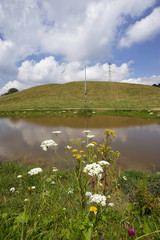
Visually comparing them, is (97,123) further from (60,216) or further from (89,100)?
(89,100)

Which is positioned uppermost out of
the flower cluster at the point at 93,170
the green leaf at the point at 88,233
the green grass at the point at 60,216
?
the flower cluster at the point at 93,170

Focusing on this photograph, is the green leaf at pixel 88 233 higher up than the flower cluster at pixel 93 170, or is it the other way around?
the flower cluster at pixel 93 170

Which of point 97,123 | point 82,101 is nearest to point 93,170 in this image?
point 97,123

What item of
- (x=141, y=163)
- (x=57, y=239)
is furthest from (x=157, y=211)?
(x=141, y=163)

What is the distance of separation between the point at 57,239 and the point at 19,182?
245cm

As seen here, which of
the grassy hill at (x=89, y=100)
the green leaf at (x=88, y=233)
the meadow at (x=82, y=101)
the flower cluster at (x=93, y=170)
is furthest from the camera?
the grassy hill at (x=89, y=100)

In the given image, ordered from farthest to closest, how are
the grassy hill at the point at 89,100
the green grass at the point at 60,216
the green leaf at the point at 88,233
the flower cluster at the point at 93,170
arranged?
the grassy hill at the point at 89,100
the flower cluster at the point at 93,170
the green grass at the point at 60,216
the green leaf at the point at 88,233

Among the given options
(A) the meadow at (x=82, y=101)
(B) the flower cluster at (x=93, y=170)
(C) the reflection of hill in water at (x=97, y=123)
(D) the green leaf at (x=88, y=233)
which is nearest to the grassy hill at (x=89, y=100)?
(A) the meadow at (x=82, y=101)

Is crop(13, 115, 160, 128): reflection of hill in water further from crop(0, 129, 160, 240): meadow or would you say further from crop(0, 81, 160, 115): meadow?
crop(0, 129, 160, 240): meadow

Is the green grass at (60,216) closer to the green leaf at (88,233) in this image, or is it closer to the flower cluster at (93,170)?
the green leaf at (88,233)

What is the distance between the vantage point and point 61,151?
577 centimetres

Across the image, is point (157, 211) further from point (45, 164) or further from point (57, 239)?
point (45, 164)

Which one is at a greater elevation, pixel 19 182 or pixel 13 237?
pixel 13 237

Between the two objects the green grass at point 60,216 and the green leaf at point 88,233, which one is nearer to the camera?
the green leaf at point 88,233
